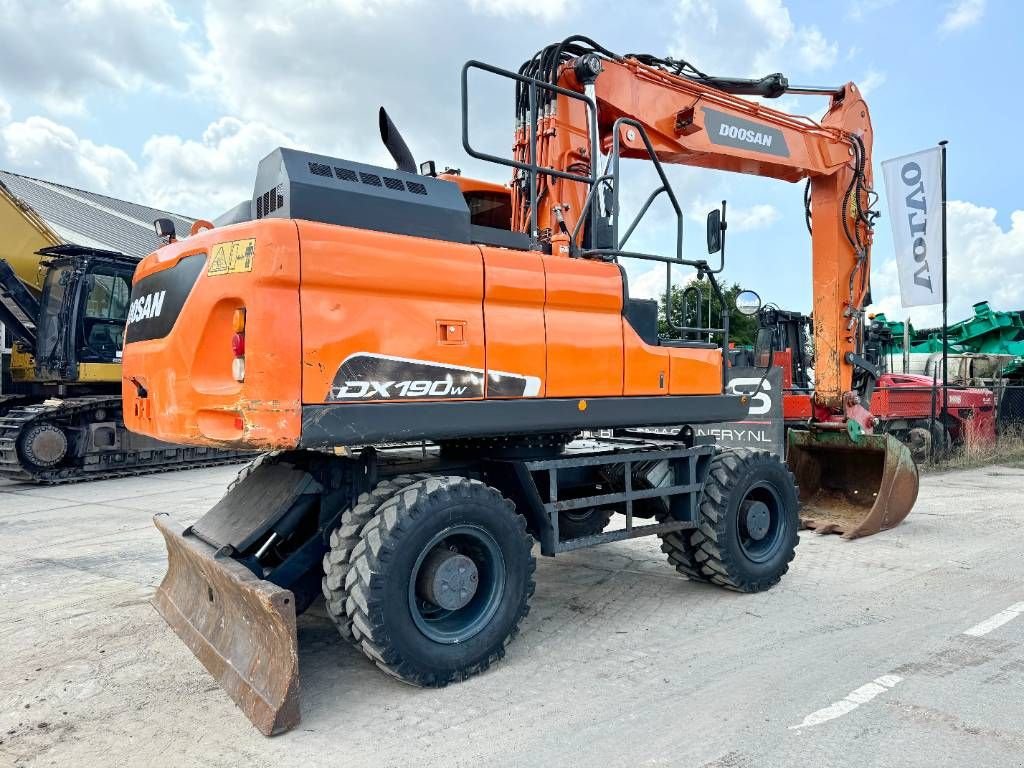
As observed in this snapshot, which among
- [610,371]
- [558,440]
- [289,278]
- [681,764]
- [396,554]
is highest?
[289,278]

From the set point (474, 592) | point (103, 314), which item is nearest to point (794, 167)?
point (474, 592)

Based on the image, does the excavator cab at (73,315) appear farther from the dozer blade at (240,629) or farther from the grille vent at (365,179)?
the grille vent at (365,179)

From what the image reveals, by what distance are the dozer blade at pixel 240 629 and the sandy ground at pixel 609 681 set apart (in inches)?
4.5

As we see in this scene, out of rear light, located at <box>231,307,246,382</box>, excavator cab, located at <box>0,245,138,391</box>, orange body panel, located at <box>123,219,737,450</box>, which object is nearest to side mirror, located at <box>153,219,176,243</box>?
orange body panel, located at <box>123,219,737,450</box>

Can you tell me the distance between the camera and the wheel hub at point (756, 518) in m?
5.35

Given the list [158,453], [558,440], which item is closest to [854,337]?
[558,440]

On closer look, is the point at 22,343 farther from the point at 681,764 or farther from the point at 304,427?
the point at 681,764

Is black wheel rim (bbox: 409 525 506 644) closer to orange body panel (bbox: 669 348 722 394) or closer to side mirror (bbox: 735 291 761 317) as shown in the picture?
orange body panel (bbox: 669 348 722 394)

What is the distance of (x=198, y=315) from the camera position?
3.64 metres

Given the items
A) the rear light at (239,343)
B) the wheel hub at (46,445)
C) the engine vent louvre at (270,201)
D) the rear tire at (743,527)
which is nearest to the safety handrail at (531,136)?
the engine vent louvre at (270,201)

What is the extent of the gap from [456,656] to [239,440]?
144 centimetres

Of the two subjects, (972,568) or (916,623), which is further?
(972,568)

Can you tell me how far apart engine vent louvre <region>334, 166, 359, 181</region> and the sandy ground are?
2.45 meters

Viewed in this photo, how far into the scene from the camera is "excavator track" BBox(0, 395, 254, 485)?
11.1 metres
